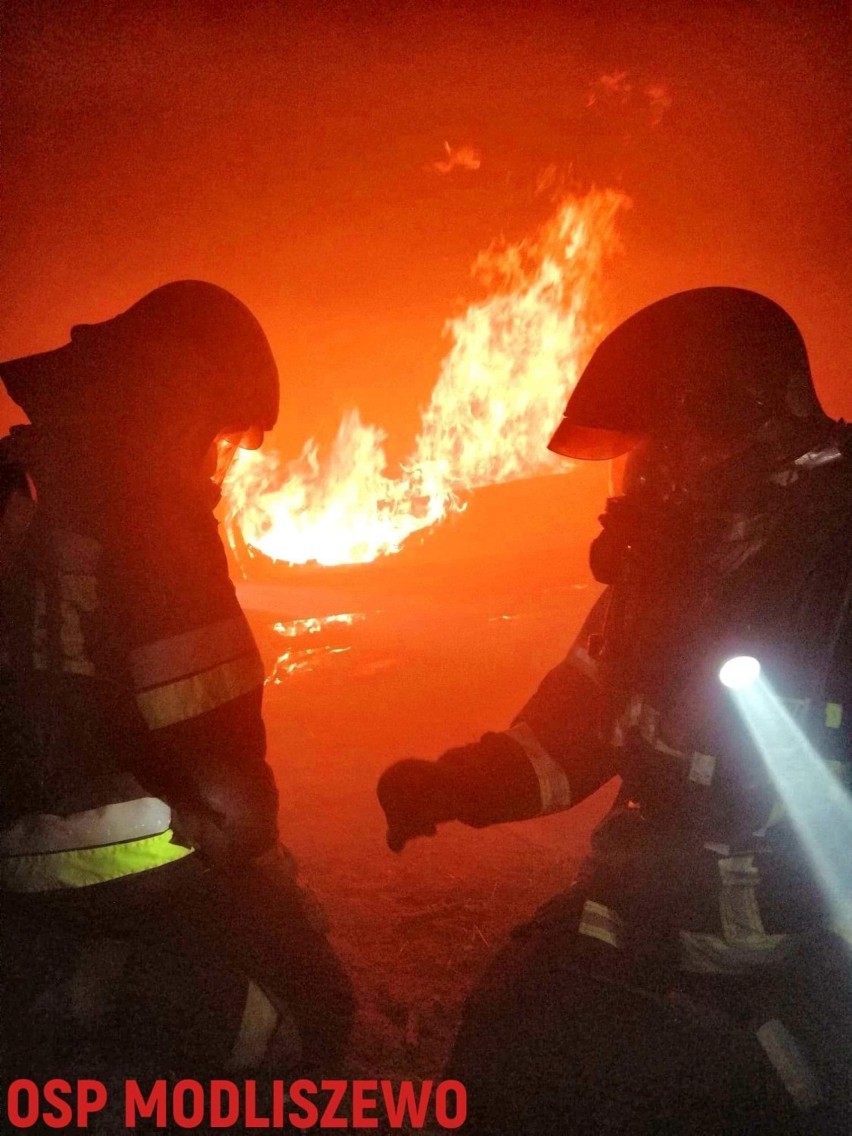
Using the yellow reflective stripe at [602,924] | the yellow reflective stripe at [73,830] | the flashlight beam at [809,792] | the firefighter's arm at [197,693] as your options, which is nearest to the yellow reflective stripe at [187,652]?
the firefighter's arm at [197,693]

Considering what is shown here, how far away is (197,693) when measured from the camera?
218 centimetres

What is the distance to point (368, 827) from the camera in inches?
178

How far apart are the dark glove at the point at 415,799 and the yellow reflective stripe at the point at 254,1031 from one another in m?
0.70

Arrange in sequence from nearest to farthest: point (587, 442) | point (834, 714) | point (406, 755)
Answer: point (834, 714)
point (587, 442)
point (406, 755)

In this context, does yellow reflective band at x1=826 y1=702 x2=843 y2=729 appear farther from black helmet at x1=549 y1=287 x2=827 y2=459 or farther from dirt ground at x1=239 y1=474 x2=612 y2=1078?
dirt ground at x1=239 y1=474 x2=612 y2=1078

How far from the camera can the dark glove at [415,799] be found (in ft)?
7.94

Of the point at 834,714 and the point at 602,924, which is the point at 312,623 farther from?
the point at 834,714

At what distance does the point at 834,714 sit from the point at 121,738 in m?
2.38

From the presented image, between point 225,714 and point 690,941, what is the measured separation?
183cm

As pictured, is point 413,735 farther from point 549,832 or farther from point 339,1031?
point 339,1031

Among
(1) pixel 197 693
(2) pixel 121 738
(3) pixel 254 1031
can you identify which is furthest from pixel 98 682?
(3) pixel 254 1031

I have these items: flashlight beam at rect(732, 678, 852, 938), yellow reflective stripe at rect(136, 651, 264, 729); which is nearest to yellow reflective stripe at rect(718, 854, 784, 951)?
flashlight beam at rect(732, 678, 852, 938)

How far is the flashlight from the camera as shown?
211 centimetres

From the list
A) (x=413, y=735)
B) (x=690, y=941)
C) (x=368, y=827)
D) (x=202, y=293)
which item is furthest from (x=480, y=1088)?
(x=413, y=735)
